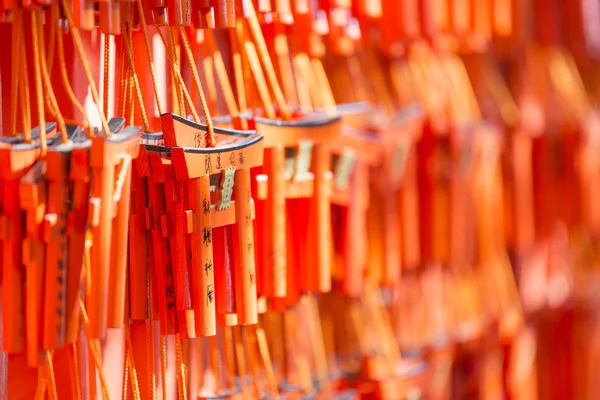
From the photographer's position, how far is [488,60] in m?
1.59

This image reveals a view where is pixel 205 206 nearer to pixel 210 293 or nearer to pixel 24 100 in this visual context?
pixel 210 293

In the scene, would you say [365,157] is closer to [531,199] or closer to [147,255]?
[147,255]

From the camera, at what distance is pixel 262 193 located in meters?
0.89

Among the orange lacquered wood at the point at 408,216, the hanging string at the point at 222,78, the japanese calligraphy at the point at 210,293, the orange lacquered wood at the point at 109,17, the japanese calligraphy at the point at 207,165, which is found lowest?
the orange lacquered wood at the point at 408,216

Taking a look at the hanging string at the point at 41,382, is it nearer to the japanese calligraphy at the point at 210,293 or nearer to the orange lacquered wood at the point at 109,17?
the japanese calligraphy at the point at 210,293

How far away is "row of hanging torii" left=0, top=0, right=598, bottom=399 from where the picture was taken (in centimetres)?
71

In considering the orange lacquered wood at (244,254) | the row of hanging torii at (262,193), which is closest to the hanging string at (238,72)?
the row of hanging torii at (262,193)

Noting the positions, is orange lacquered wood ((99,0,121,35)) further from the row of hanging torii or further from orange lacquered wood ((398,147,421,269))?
orange lacquered wood ((398,147,421,269))

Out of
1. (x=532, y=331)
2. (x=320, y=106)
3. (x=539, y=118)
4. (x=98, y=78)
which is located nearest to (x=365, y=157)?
(x=320, y=106)

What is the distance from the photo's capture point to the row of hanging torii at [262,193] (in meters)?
0.71

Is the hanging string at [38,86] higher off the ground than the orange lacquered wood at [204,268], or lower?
higher

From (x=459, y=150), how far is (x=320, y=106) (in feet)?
1.09

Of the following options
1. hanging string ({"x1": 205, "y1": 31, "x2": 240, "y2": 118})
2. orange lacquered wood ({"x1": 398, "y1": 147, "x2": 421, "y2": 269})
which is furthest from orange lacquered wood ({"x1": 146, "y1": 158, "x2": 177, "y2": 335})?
orange lacquered wood ({"x1": 398, "y1": 147, "x2": 421, "y2": 269})

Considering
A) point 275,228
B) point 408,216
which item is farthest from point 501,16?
point 275,228
